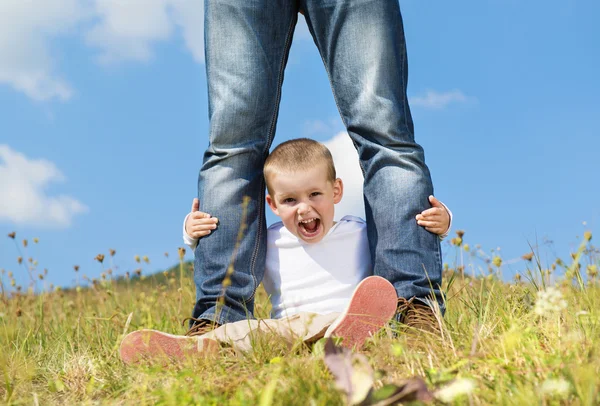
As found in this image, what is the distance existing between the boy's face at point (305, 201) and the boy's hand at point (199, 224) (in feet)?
0.99

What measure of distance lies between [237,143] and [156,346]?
3.18 ft

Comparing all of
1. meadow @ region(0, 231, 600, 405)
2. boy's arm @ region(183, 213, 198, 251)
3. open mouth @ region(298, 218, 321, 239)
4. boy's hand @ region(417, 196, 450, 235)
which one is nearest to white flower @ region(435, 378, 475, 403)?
meadow @ region(0, 231, 600, 405)

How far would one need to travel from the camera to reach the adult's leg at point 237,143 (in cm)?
275

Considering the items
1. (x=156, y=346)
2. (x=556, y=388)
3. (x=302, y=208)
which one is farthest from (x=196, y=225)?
(x=556, y=388)

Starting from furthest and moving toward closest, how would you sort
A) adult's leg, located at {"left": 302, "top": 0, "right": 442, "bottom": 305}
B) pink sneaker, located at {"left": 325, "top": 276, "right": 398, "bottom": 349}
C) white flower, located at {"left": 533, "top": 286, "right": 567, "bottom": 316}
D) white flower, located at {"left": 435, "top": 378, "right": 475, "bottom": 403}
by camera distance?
adult's leg, located at {"left": 302, "top": 0, "right": 442, "bottom": 305} → pink sneaker, located at {"left": 325, "top": 276, "right": 398, "bottom": 349} → white flower, located at {"left": 533, "top": 286, "right": 567, "bottom": 316} → white flower, located at {"left": 435, "top": 378, "right": 475, "bottom": 403}

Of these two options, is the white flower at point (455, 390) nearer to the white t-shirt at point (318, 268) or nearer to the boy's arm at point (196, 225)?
the white t-shirt at point (318, 268)

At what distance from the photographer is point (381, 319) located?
2234 millimetres

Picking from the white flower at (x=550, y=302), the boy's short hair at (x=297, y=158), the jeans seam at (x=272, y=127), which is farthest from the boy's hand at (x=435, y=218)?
the white flower at (x=550, y=302)

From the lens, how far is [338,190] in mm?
2908

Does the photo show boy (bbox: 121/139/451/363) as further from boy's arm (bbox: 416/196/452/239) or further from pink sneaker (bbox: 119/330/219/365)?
pink sneaker (bbox: 119/330/219/365)

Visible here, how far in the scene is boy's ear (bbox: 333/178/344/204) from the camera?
9.50 ft

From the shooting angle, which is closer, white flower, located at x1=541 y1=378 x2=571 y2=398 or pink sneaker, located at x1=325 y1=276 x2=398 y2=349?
white flower, located at x1=541 y1=378 x2=571 y2=398

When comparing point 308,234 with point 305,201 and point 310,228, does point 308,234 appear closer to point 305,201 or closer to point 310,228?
point 310,228

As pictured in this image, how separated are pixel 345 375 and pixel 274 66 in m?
1.88
